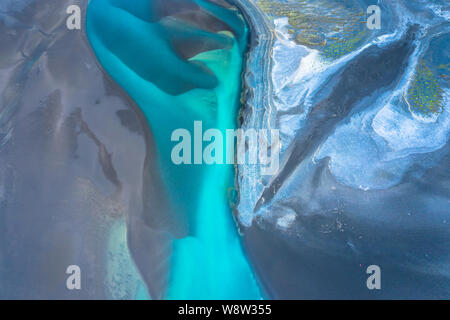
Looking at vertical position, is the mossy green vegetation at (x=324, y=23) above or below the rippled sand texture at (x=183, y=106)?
above

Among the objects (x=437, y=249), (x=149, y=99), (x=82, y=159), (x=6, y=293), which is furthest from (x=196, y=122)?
(x=437, y=249)

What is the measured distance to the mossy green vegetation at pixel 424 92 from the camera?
3.39 meters

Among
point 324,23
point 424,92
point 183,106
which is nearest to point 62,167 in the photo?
point 183,106

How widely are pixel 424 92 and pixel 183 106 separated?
258cm

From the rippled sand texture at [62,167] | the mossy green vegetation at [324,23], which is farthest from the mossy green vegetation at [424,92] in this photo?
the rippled sand texture at [62,167]

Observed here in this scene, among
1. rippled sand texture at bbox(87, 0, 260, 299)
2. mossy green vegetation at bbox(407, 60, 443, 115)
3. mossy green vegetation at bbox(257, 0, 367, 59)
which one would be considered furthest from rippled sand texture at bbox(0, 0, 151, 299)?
mossy green vegetation at bbox(407, 60, 443, 115)

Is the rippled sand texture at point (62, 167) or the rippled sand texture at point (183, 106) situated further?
the rippled sand texture at point (183, 106)

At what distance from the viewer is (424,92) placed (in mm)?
3475

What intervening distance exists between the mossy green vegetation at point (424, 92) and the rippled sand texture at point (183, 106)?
73.4 inches

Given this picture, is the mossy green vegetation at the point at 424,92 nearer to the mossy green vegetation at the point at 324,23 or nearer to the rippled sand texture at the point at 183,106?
the mossy green vegetation at the point at 324,23

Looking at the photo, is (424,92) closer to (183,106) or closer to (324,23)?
(324,23)

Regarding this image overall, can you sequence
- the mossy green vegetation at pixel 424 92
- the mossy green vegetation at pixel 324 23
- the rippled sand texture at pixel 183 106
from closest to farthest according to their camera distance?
the rippled sand texture at pixel 183 106
the mossy green vegetation at pixel 424 92
the mossy green vegetation at pixel 324 23

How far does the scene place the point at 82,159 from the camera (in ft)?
9.53

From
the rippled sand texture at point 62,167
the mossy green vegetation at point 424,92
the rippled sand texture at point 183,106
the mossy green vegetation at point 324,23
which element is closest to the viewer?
the rippled sand texture at point 62,167
